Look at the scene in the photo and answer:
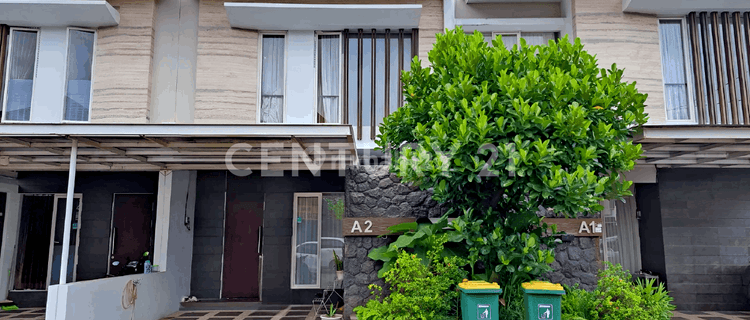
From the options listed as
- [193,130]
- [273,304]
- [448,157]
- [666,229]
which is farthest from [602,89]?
[273,304]

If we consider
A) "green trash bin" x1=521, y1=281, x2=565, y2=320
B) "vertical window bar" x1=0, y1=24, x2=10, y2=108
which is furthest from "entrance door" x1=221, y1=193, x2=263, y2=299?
"green trash bin" x1=521, y1=281, x2=565, y2=320

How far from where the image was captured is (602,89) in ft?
17.4

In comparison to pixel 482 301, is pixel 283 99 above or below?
above

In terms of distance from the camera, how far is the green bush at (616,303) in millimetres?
5730

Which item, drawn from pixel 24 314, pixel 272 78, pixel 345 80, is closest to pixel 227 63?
pixel 272 78

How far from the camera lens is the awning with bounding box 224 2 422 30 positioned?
29.0 feet

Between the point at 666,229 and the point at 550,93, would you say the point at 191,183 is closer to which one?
the point at 550,93

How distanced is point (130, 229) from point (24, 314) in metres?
2.30

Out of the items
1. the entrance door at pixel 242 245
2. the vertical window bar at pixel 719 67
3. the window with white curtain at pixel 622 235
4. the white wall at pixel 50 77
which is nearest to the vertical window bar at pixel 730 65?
the vertical window bar at pixel 719 67

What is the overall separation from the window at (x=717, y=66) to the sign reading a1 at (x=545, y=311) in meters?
5.60

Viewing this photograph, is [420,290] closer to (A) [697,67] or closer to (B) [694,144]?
(B) [694,144]

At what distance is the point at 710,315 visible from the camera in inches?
355

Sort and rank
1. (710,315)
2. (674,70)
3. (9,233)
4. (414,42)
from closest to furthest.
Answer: (710,315) → (674,70) → (414,42) → (9,233)

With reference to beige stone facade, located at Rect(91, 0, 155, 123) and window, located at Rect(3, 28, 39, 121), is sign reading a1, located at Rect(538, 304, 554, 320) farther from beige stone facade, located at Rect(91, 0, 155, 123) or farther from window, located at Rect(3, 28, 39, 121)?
window, located at Rect(3, 28, 39, 121)
